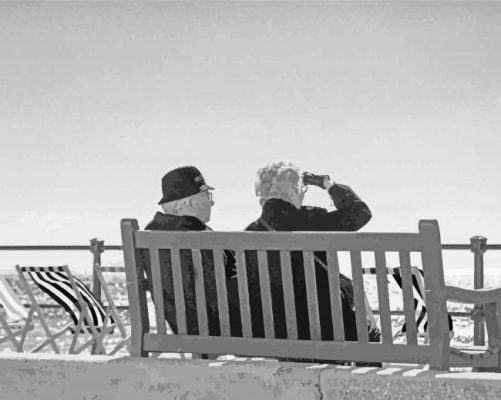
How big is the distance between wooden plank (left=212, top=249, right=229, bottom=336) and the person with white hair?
0.12 meters

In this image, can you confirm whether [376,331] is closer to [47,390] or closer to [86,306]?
[47,390]

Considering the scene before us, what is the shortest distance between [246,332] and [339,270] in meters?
0.50

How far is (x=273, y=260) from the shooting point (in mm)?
4445

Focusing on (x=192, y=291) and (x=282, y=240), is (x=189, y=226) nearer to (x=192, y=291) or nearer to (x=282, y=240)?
(x=192, y=291)

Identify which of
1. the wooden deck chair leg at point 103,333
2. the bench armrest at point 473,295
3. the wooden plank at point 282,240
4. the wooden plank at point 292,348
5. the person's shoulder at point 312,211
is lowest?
the wooden deck chair leg at point 103,333

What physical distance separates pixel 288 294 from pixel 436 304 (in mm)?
628

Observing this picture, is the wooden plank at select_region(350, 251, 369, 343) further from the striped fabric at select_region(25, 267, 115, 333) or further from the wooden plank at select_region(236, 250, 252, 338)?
the striped fabric at select_region(25, 267, 115, 333)

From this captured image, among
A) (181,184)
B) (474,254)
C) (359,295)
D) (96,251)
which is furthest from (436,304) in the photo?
(96,251)

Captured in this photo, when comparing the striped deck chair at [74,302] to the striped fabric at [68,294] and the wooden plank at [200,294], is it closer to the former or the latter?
the striped fabric at [68,294]

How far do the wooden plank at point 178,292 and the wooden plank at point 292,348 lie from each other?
6 centimetres

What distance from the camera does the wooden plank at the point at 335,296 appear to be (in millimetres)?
4238

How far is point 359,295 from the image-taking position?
422cm

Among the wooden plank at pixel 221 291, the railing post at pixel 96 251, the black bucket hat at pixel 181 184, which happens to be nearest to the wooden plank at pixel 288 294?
the wooden plank at pixel 221 291

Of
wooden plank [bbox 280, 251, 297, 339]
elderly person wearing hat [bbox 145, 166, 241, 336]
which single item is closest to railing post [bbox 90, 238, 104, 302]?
elderly person wearing hat [bbox 145, 166, 241, 336]
